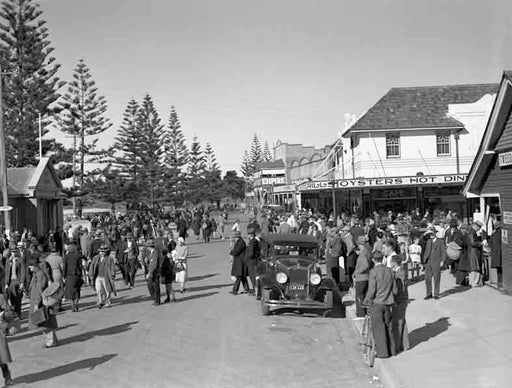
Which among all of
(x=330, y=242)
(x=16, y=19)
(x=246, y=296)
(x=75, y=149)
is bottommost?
(x=246, y=296)

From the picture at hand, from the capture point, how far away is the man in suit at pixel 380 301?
936 cm

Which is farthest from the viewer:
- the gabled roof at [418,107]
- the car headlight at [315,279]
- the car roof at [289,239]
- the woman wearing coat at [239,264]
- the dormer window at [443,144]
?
the dormer window at [443,144]

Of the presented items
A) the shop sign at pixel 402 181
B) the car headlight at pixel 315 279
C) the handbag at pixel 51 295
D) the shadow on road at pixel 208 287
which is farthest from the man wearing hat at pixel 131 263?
the shop sign at pixel 402 181

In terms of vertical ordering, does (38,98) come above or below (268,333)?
above

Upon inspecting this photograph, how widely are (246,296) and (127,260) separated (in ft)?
14.6

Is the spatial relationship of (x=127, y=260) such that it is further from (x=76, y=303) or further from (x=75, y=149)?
(x=75, y=149)

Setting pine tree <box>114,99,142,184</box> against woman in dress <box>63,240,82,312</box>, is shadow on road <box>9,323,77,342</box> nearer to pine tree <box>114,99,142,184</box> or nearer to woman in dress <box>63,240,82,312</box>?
woman in dress <box>63,240,82,312</box>

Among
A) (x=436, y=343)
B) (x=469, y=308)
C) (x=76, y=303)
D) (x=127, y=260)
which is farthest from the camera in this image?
(x=127, y=260)

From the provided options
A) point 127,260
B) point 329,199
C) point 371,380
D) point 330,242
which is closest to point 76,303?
point 127,260

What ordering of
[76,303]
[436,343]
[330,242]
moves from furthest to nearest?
1. [330,242]
2. [76,303]
3. [436,343]

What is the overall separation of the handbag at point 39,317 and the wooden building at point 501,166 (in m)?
10.1

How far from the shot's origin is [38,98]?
4556 centimetres

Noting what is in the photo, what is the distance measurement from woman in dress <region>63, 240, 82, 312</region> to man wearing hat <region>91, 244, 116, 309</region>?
0.38 meters

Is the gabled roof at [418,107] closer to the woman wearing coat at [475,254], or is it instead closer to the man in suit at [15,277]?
the woman wearing coat at [475,254]
